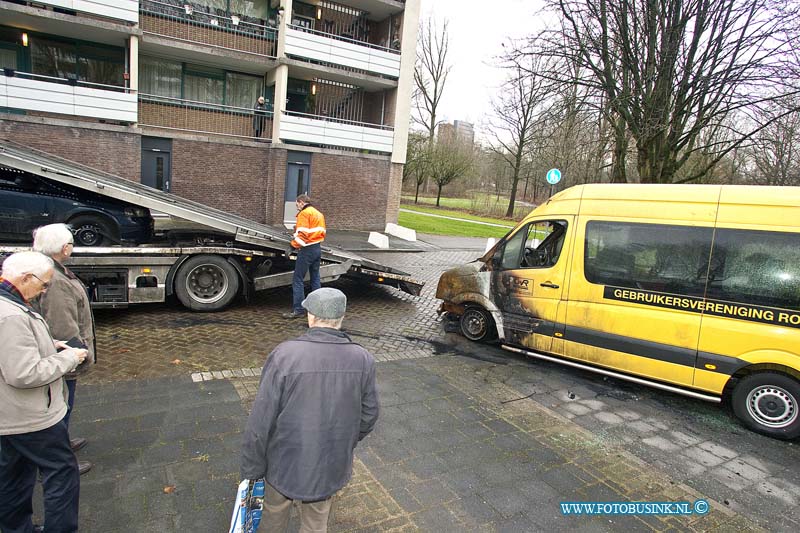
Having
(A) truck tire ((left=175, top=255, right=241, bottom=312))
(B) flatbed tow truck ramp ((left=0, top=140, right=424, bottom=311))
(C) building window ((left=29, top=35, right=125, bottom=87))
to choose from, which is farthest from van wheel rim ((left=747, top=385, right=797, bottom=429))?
(C) building window ((left=29, top=35, right=125, bottom=87))

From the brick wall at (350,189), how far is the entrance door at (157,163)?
5384mm

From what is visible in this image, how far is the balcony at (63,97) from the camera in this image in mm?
15070

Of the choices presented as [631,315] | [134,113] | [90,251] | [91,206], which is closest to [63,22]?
[134,113]

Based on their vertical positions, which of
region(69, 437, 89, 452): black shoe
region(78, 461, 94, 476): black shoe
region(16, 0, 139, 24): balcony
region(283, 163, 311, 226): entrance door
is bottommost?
region(78, 461, 94, 476): black shoe

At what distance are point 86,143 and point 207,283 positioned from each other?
11499 millimetres

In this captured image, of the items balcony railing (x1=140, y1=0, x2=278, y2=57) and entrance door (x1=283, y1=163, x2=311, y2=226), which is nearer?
balcony railing (x1=140, y1=0, x2=278, y2=57)

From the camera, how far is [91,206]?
26.8 ft

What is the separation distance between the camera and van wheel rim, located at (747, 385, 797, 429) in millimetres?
5023

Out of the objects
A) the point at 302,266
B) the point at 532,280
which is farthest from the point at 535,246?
the point at 302,266

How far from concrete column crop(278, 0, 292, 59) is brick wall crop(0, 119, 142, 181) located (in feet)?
20.3

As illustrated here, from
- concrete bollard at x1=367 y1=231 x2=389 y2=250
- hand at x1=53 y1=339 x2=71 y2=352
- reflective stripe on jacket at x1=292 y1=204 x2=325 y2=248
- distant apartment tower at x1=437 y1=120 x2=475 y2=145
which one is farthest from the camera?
distant apartment tower at x1=437 y1=120 x2=475 y2=145

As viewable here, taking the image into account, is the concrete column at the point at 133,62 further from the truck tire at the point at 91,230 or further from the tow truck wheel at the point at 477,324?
the tow truck wheel at the point at 477,324

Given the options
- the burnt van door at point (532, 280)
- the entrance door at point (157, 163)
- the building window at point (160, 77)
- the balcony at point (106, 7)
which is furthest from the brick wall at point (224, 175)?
the burnt van door at point (532, 280)

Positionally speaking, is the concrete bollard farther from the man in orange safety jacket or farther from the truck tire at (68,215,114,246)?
the truck tire at (68,215,114,246)
